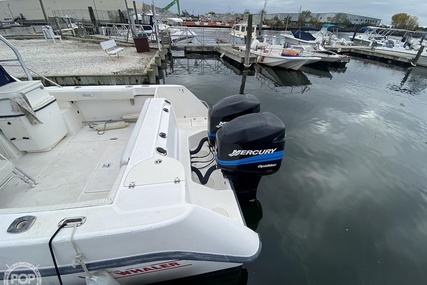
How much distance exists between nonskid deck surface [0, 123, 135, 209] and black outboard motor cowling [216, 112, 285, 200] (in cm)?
105

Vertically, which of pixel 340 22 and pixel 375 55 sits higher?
pixel 340 22

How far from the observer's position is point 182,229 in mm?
1113

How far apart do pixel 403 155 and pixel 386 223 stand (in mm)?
2290

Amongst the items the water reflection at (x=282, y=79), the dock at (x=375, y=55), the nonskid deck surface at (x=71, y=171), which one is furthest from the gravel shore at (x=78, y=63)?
the dock at (x=375, y=55)

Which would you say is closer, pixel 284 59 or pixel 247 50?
pixel 284 59

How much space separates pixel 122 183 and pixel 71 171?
1204 millimetres

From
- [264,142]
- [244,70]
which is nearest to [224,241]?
[264,142]

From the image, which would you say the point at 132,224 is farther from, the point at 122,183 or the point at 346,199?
the point at 346,199

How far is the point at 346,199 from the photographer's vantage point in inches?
110

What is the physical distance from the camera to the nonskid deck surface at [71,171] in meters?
1.76

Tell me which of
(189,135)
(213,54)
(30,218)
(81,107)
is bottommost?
(213,54)

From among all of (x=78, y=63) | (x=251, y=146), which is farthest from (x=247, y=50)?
(x=251, y=146)

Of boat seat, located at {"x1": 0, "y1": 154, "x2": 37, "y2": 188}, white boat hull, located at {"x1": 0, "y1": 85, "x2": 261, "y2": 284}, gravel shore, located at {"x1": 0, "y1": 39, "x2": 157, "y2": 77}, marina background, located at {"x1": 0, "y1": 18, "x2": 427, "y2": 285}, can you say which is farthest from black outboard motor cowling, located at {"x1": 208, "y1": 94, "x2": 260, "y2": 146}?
gravel shore, located at {"x1": 0, "y1": 39, "x2": 157, "y2": 77}

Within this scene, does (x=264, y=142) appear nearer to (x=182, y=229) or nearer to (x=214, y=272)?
(x=182, y=229)
